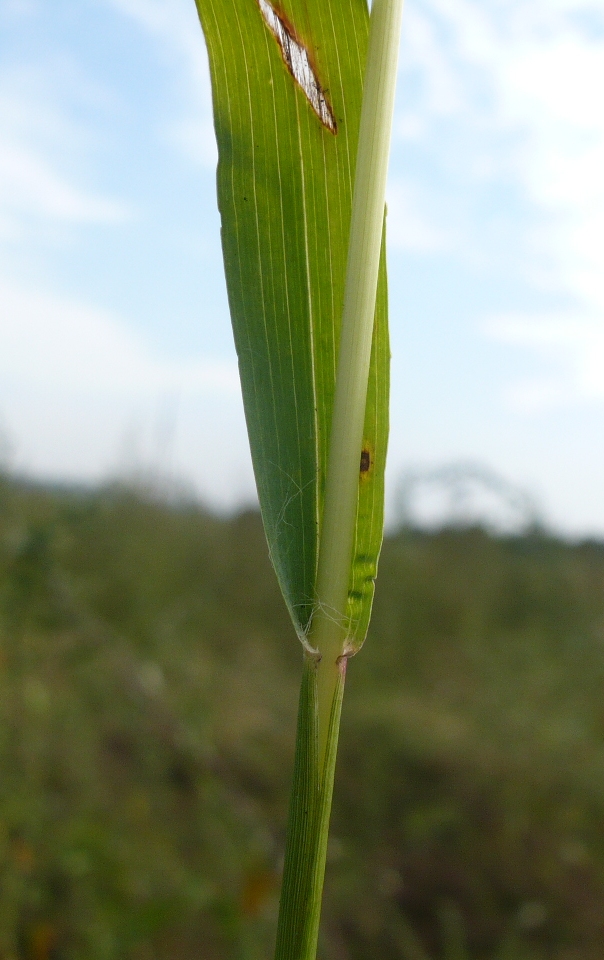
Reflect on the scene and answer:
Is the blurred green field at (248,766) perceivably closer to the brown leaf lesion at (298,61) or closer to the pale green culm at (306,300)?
the pale green culm at (306,300)

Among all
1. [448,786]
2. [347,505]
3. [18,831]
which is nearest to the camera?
[347,505]

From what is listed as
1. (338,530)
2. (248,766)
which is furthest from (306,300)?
(248,766)

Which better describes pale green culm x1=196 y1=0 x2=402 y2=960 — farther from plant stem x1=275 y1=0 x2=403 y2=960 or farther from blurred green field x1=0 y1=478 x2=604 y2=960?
blurred green field x1=0 y1=478 x2=604 y2=960

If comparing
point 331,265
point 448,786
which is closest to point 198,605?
point 448,786

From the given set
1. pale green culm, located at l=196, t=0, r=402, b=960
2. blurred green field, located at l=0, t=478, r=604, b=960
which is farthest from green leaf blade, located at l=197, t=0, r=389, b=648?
blurred green field, located at l=0, t=478, r=604, b=960

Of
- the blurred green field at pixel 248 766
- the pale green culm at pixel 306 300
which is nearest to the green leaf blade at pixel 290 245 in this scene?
the pale green culm at pixel 306 300

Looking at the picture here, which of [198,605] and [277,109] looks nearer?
[277,109]

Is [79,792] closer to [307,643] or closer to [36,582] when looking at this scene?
[36,582]

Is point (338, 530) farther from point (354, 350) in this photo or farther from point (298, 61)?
point (298, 61)
